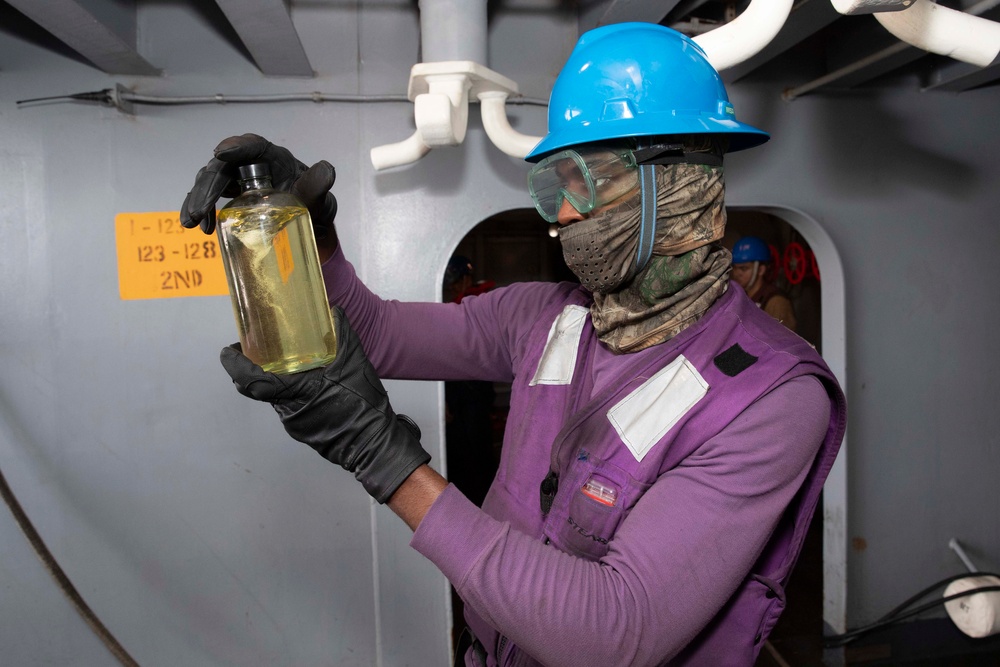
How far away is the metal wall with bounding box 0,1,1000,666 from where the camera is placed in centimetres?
198

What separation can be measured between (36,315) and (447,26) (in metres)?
1.61

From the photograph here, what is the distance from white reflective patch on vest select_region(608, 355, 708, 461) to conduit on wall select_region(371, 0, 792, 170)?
103 cm

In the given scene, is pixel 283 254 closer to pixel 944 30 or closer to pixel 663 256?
pixel 663 256

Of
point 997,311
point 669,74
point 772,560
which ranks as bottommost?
point 772,560

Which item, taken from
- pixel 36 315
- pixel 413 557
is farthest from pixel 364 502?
pixel 36 315

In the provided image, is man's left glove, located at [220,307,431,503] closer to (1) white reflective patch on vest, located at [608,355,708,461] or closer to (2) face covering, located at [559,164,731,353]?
(1) white reflective patch on vest, located at [608,355,708,461]

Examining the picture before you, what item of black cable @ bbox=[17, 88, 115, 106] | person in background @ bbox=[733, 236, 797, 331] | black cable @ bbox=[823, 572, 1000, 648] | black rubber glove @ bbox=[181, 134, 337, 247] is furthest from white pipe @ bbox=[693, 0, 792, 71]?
person in background @ bbox=[733, 236, 797, 331]

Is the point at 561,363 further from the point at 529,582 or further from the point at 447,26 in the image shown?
the point at 447,26

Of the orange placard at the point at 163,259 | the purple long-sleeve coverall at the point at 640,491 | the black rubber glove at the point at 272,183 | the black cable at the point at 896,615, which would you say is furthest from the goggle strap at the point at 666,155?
the black cable at the point at 896,615

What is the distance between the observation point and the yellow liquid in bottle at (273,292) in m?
1.02

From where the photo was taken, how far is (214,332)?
2057mm

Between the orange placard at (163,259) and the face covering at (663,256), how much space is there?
1413 mm

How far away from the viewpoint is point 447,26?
178 cm

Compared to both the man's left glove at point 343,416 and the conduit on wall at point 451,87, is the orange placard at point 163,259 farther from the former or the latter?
the man's left glove at point 343,416
